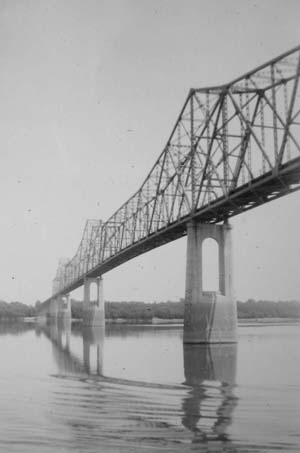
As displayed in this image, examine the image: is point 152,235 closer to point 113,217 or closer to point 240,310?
point 113,217

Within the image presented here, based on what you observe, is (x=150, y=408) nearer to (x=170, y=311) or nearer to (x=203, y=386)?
(x=203, y=386)

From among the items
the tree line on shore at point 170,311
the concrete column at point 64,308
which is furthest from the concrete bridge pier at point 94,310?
the tree line on shore at point 170,311

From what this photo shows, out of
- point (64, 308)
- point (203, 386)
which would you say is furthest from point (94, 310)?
point (203, 386)

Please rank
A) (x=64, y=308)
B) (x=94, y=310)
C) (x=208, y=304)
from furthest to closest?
(x=64, y=308), (x=94, y=310), (x=208, y=304)

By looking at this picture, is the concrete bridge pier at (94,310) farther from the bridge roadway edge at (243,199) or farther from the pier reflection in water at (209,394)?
the pier reflection in water at (209,394)

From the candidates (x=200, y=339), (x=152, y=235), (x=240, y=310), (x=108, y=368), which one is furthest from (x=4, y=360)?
(x=240, y=310)

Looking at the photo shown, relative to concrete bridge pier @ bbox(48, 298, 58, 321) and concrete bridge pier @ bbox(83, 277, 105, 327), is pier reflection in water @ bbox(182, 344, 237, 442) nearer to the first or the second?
concrete bridge pier @ bbox(83, 277, 105, 327)
